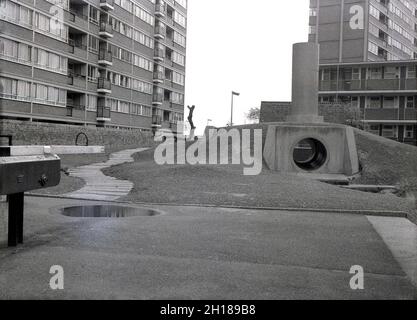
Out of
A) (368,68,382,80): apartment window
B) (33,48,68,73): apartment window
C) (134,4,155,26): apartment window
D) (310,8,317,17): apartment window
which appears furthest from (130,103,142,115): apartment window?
(310,8,317,17): apartment window

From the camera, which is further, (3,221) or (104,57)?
(104,57)

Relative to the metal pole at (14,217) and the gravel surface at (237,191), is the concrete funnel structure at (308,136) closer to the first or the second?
the gravel surface at (237,191)

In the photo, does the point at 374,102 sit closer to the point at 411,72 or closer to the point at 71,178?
the point at 411,72

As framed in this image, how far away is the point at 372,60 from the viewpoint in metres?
68.9

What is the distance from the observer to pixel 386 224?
398 inches

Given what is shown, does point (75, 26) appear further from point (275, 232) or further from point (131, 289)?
point (131, 289)

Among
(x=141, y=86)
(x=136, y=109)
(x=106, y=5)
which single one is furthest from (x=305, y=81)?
(x=141, y=86)

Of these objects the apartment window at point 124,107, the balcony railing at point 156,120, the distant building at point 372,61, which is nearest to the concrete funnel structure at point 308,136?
the distant building at point 372,61

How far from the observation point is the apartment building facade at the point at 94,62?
34906 mm

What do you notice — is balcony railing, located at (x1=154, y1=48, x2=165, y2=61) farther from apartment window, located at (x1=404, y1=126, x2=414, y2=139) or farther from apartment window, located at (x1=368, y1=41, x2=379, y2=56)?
apartment window, located at (x1=404, y1=126, x2=414, y2=139)

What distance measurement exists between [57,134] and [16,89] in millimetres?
4282

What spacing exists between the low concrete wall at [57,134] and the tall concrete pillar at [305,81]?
576 inches

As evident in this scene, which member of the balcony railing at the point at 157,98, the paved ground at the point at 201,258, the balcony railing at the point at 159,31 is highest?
the balcony railing at the point at 159,31
